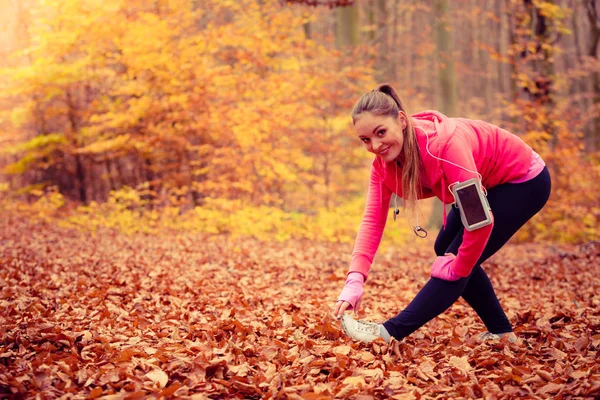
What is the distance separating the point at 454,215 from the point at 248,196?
815cm

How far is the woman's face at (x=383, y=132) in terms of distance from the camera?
2.69 metres

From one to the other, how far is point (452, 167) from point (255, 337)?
1.61 metres

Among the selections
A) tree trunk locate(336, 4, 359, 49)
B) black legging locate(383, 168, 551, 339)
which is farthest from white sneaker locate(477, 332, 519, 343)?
tree trunk locate(336, 4, 359, 49)

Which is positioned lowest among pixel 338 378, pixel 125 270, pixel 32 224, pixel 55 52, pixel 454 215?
pixel 32 224

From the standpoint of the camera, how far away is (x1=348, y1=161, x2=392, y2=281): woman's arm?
311cm

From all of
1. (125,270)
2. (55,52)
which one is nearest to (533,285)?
(125,270)

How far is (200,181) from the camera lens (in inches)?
470

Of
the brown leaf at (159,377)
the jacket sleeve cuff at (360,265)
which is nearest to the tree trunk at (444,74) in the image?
the jacket sleeve cuff at (360,265)

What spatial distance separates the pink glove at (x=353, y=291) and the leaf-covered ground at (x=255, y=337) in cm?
28

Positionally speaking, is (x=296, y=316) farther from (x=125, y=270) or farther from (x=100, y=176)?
(x=100, y=176)

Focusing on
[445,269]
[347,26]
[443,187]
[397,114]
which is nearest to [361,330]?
[445,269]

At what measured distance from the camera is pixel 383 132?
106 inches

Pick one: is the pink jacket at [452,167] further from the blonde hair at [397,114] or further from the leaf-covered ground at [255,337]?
the leaf-covered ground at [255,337]

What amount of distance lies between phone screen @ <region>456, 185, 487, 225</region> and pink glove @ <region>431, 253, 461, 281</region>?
34cm
